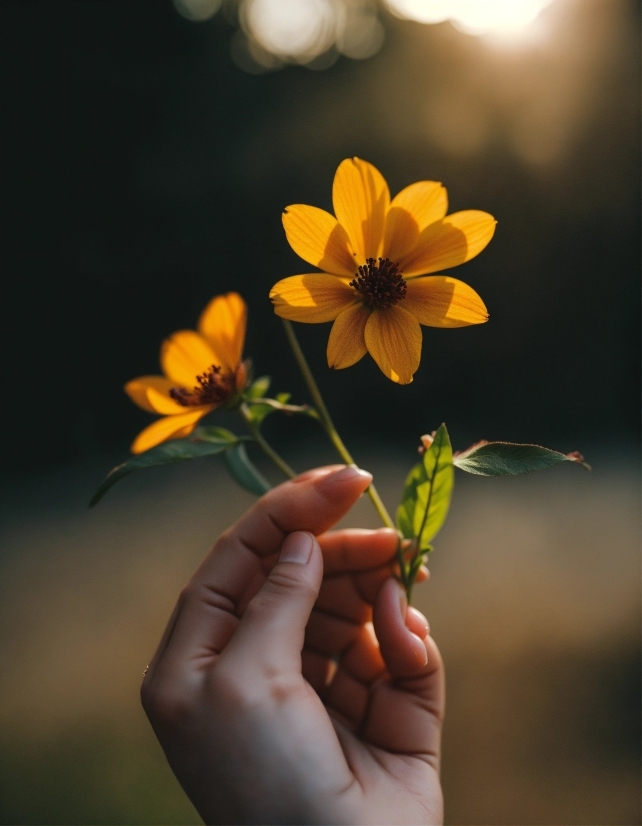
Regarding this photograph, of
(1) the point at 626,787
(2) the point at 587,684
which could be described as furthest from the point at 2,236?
(1) the point at 626,787

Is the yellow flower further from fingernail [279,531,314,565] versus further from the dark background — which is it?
the dark background

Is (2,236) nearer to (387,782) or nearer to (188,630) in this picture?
(188,630)

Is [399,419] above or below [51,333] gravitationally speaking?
below

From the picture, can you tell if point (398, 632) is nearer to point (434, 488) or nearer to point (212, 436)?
point (434, 488)

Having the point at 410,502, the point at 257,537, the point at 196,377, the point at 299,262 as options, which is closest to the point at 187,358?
the point at 196,377

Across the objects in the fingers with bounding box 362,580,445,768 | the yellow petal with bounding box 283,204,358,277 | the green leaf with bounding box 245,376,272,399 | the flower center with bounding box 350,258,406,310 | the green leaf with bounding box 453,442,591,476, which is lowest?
the fingers with bounding box 362,580,445,768

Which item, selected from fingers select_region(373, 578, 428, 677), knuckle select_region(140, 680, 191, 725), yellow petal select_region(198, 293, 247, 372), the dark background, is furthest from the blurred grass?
yellow petal select_region(198, 293, 247, 372)
